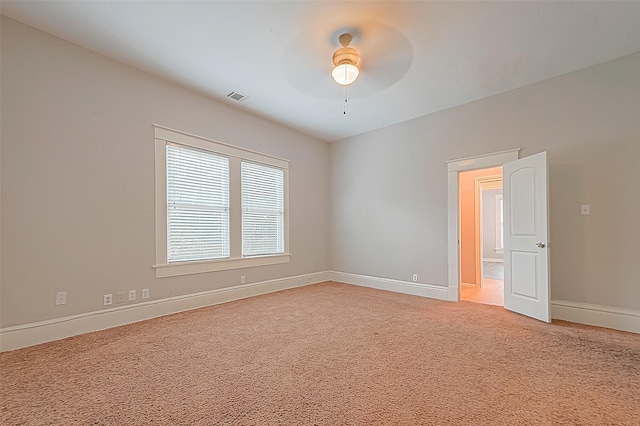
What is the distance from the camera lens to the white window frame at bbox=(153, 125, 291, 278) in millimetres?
3777

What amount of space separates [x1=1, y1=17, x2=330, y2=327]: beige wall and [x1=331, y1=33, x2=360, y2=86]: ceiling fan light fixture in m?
2.30

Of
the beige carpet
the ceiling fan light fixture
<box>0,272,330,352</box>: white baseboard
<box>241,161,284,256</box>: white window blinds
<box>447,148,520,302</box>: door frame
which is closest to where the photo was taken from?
the beige carpet

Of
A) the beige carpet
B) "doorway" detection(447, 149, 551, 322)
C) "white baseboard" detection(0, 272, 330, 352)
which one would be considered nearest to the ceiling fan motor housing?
"doorway" detection(447, 149, 551, 322)

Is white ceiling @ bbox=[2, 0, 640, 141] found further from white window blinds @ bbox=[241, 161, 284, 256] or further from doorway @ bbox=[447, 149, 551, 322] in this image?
white window blinds @ bbox=[241, 161, 284, 256]

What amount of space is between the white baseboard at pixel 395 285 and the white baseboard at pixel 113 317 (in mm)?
1682

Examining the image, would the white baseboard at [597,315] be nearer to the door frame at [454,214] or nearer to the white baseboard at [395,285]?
the door frame at [454,214]

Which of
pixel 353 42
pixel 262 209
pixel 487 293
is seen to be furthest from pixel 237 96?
pixel 487 293

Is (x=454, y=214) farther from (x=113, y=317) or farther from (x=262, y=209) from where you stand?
(x=113, y=317)

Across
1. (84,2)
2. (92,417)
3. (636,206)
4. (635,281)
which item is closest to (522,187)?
(636,206)

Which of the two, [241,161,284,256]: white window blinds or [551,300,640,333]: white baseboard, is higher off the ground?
[241,161,284,256]: white window blinds

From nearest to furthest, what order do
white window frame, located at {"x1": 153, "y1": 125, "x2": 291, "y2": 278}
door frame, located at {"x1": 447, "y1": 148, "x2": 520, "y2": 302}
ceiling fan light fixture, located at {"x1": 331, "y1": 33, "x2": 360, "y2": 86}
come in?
ceiling fan light fixture, located at {"x1": 331, "y1": 33, "x2": 360, "y2": 86}
white window frame, located at {"x1": 153, "y1": 125, "x2": 291, "y2": 278}
door frame, located at {"x1": 447, "y1": 148, "x2": 520, "y2": 302}

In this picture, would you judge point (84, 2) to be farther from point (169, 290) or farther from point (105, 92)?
point (169, 290)

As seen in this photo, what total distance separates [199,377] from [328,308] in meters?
2.17

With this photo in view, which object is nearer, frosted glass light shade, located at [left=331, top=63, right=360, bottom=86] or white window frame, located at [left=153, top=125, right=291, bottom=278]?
frosted glass light shade, located at [left=331, top=63, right=360, bottom=86]
